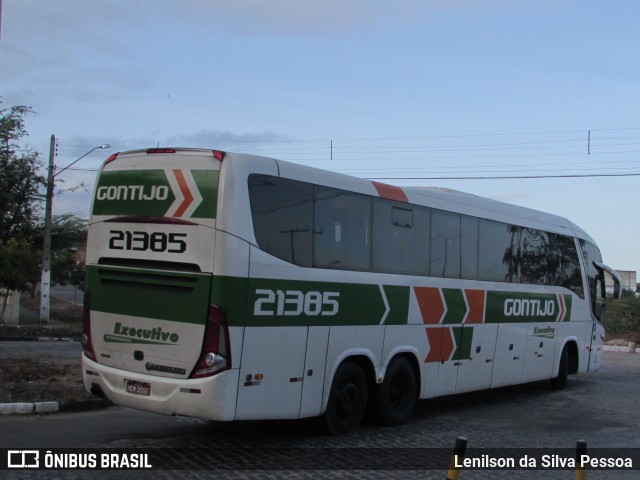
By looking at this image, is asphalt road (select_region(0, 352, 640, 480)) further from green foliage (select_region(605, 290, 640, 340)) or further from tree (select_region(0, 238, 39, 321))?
green foliage (select_region(605, 290, 640, 340))

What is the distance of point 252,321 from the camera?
8.59 m

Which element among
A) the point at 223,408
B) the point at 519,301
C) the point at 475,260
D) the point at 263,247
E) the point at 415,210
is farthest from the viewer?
the point at 519,301

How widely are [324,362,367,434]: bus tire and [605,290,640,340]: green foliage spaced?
33.2 m

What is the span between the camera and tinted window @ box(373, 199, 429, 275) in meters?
10.8

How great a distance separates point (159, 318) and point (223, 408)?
1.28 metres

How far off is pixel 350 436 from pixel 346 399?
49 cm

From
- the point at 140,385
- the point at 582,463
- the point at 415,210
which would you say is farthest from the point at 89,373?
the point at 582,463

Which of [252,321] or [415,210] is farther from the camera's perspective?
[415,210]

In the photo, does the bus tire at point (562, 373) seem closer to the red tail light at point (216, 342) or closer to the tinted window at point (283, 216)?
the tinted window at point (283, 216)

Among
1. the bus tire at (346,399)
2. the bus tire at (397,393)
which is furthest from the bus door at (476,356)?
the bus tire at (346,399)

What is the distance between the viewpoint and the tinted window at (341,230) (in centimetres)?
975

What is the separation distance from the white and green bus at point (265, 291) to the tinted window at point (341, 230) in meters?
0.02

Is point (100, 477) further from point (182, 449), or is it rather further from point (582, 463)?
point (582, 463)

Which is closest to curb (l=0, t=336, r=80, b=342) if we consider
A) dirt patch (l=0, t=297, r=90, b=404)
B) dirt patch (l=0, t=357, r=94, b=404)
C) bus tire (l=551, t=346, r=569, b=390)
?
dirt patch (l=0, t=297, r=90, b=404)
